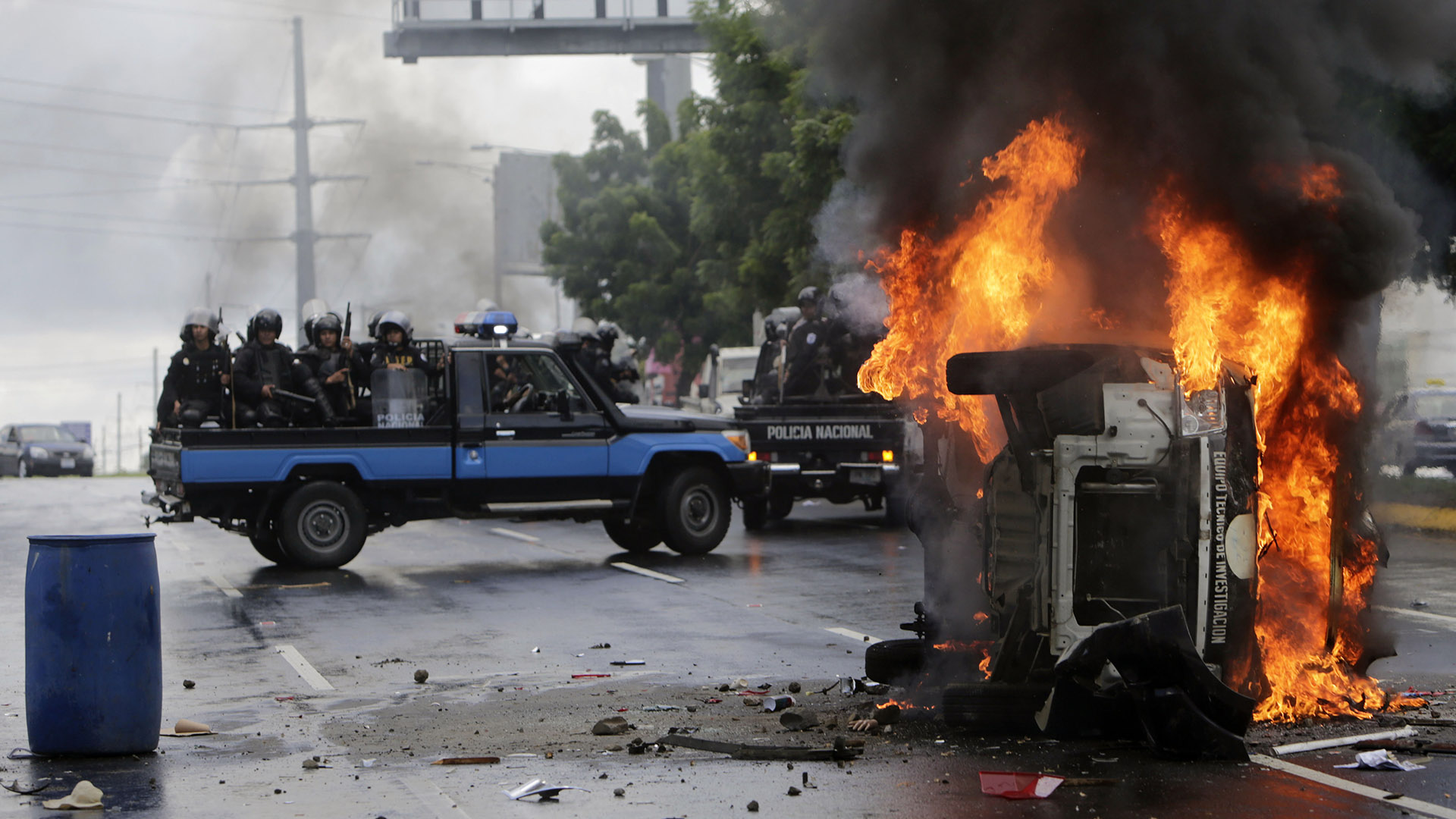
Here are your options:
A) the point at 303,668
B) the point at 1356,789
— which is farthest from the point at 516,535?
the point at 1356,789

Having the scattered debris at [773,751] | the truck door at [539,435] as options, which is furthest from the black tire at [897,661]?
the truck door at [539,435]

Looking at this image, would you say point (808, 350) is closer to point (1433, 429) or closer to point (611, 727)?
point (1433, 429)

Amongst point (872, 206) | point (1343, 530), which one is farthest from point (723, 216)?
point (1343, 530)

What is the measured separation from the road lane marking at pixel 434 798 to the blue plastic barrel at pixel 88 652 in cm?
141

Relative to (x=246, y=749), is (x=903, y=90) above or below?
above

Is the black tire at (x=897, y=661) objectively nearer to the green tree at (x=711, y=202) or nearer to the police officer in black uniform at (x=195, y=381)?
the green tree at (x=711, y=202)

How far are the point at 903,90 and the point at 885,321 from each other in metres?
1.28

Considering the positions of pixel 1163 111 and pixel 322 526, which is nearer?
pixel 1163 111

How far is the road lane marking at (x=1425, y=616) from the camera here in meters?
10.6

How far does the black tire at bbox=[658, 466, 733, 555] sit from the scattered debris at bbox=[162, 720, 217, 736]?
834 centimetres

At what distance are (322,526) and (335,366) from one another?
1.55 metres

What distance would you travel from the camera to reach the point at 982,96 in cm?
852

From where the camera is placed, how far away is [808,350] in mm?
19250

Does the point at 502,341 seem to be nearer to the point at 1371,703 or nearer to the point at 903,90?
the point at 903,90
